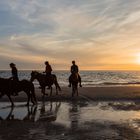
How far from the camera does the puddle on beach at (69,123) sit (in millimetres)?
11291

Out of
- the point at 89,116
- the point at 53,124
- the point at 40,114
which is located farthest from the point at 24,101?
the point at 53,124

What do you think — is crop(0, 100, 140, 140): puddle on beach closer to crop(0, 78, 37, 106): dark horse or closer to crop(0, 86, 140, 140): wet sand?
crop(0, 86, 140, 140): wet sand

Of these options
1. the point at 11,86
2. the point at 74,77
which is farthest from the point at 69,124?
the point at 74,77

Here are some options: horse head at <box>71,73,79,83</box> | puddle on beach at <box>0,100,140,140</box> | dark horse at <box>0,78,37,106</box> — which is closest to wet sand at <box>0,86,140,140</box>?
puddle on beach at <box>0,100,140,140</box>

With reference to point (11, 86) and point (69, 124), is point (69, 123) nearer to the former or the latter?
point (69, 124)

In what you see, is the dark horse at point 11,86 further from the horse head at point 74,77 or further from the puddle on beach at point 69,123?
the horse head at point 74,77

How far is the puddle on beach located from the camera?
37.0 ft

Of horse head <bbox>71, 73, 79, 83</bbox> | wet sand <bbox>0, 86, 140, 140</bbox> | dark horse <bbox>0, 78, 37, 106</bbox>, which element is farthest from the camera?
horse head <bbox>71, 73, 79, 83</bbox>

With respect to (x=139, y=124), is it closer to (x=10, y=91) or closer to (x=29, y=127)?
(x=29, y=127)

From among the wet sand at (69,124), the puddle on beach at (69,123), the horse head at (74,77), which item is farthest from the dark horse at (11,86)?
the horse head at (74,77)

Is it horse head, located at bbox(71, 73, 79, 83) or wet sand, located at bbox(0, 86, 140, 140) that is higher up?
horse head, located at bbox(71, 73, 79, 83)

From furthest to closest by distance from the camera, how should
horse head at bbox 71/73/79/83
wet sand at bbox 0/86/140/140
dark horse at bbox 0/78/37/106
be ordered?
horse head at bbox 71/73/79/83 → dark horse at bbox 0/78/37/106 → wet sand at bbox 0/86/140/140

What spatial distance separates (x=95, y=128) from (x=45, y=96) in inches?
507

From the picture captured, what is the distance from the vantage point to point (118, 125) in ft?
42.8
